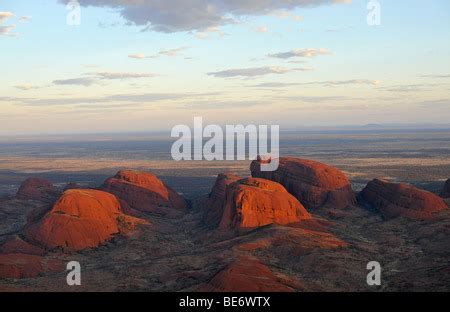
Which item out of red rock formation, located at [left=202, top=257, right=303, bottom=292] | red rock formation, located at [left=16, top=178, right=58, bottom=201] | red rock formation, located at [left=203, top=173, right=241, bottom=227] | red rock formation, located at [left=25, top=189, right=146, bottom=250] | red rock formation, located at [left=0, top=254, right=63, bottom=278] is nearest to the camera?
red rock formation, located at [left=202, top=257, right=303, bottom=292]

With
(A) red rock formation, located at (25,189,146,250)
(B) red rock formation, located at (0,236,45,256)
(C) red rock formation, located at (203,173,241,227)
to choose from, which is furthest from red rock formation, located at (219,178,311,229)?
(B) red rock formation, located at (0,236,45,256)

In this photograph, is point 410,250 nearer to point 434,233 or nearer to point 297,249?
point 434,233

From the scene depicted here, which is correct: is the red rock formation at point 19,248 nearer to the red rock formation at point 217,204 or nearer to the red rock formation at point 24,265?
the red rock formation at point 24,265
